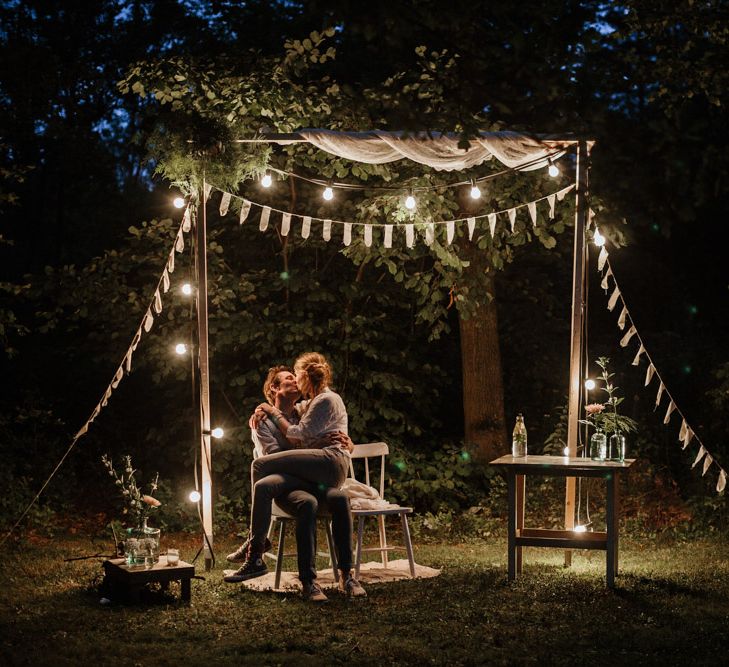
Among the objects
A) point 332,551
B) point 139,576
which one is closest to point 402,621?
point 332,551

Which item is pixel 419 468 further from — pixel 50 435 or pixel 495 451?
pixel 50 435

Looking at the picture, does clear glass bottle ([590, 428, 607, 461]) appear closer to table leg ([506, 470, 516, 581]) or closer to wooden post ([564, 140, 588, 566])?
wooden post ([564, 140, 588, 566])

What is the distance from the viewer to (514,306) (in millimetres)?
9898

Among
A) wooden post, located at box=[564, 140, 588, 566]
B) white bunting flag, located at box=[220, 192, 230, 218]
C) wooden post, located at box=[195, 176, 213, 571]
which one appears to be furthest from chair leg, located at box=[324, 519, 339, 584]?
white bunting flag, located at box=[220, 192, 230, 218]

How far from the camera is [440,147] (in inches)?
220

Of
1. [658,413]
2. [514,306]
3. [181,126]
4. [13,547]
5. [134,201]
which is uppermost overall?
[134,201]

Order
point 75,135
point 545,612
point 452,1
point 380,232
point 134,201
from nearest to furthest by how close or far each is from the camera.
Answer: point 452,1 < point 545,612 < point 380,232 < point 75,135 < point 134,201

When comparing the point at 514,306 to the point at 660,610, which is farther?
the point at 514,306

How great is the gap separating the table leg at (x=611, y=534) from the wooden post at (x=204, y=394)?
2.25m

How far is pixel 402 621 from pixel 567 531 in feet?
4.56

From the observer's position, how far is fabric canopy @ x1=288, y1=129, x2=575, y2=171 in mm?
5496

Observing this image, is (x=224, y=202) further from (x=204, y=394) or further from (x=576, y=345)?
(x=576, y=345)

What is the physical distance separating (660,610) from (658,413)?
4.66 m

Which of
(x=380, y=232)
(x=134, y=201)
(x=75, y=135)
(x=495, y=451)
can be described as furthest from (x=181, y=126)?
(x=134, y=201)
